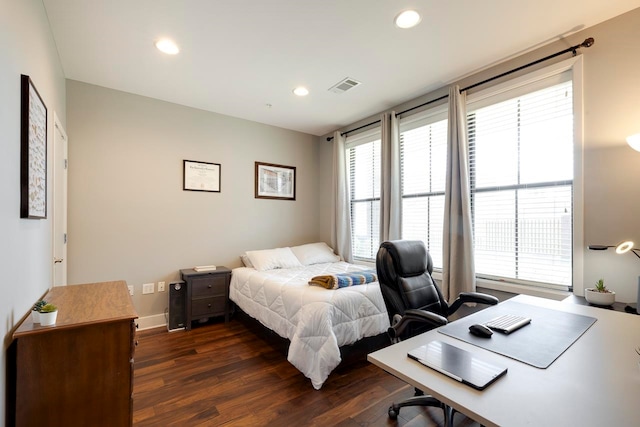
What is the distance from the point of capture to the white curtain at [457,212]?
8.97ft

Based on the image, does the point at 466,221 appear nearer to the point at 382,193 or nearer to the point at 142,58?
the point at 382,193

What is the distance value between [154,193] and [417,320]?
129 inches

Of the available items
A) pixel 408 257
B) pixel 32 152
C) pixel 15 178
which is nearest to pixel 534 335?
pixel 408 257

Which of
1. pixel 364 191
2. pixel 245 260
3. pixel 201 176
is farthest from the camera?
pixel 364 191

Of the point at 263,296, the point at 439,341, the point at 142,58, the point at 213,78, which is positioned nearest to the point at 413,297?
the point at 439,341

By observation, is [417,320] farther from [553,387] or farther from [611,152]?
[611,152]

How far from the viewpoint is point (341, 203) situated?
4309 mm

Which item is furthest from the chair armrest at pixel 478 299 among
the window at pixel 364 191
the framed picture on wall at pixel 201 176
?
the framed picture on wall at pixel 201 176

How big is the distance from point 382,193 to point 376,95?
1.17m

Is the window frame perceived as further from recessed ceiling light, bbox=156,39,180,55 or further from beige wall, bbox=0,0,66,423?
beige wall, bbox=0,0,66,423

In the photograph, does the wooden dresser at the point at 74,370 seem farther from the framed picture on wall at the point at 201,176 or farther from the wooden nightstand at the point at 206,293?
the framed picture on wall at the point at 201,176

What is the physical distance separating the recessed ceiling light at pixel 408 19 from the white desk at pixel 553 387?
6.90ft

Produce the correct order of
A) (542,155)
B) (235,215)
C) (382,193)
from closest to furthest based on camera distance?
(542,155) → (382,193) → (235,215)

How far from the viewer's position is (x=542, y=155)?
8.04 feet
